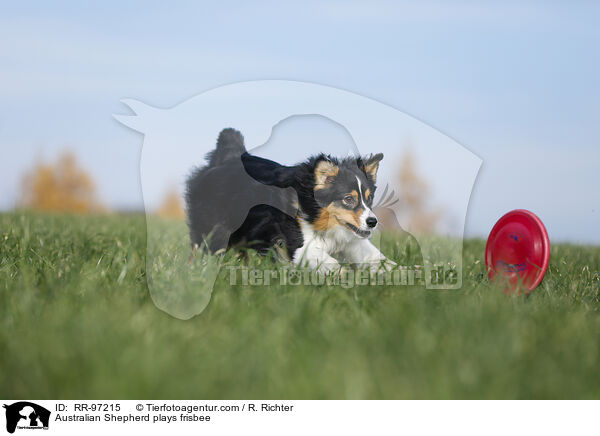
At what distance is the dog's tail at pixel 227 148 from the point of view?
349 cm

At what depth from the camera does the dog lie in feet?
11.5

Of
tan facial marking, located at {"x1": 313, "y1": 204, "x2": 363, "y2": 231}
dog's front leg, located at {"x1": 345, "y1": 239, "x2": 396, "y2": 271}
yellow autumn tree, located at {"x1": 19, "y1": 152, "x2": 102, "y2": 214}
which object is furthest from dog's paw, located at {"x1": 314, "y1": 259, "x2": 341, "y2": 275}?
yellow autumn tree, located at {"x1": 19, "y1": 152, "x2": 102, "y2": 214}

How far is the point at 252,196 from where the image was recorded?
3832mm

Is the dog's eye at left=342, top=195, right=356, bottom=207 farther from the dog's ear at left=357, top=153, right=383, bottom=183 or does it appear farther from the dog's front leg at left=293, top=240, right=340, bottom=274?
the dog's front leg at left=293, top=240, right=340, bottom=274

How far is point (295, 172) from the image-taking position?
3572mm

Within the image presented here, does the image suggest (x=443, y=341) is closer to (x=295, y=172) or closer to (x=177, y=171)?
(x=295, y=172)

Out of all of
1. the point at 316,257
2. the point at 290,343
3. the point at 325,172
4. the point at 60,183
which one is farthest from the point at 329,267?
the point at 60,183

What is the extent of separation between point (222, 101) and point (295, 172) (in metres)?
0.65

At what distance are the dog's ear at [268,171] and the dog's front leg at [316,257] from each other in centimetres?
45

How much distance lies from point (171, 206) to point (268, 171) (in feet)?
2.30
